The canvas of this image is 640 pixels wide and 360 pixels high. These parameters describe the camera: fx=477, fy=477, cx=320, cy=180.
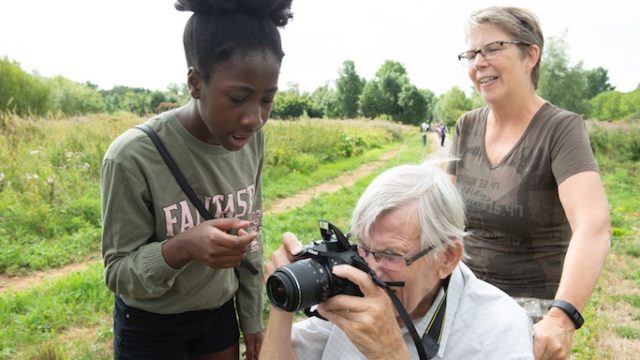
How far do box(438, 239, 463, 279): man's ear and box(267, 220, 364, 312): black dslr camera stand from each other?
0.30 meters

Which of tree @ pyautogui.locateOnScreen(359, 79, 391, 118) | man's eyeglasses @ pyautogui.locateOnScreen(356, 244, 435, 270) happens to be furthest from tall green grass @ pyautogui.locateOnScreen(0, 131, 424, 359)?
tree @ pyautogui.locateOnScreen(359, 79, 391, 118)

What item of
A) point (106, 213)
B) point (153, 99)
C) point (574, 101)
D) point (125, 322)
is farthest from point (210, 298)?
point (153, 99)

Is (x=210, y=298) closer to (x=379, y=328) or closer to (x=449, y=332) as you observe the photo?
(x=379, y=328)

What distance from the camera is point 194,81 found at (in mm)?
1646

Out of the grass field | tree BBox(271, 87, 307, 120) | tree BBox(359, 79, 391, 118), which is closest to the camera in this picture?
the grass field

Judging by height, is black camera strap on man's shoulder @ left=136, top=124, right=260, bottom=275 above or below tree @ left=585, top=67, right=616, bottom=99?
below

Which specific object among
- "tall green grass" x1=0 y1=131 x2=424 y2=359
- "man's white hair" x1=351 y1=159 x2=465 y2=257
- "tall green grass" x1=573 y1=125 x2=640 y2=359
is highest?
"man's white hair" x1=351 y1=159 x2=465 y2=257

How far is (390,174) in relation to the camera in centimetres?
164

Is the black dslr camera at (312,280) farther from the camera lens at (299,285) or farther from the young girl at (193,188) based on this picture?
the young girl at (193,188)

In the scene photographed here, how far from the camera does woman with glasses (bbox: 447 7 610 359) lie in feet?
5.98

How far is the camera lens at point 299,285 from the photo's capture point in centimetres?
139

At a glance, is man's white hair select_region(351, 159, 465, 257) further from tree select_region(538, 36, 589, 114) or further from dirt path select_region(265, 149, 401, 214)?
tree select_region(538, 36, 589, 114)

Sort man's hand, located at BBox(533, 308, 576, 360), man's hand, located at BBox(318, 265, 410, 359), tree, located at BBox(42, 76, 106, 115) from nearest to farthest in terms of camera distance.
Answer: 1. man's hand, located at BBox(318, 265, 410, 359)
2. man's hand, located at BBox(533, 308, 576, 360)
3. tree, located at BBox(42, 76, 106, 115)

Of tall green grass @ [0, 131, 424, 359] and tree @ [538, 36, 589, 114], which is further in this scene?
tree @ [538, 36, 589, 114]
